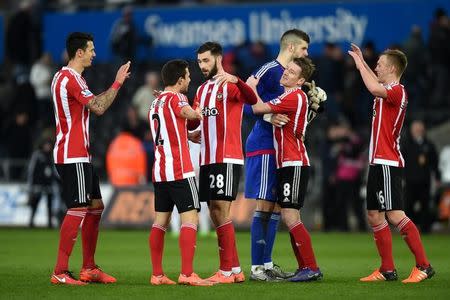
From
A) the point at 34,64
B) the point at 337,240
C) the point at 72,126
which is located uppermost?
the point at 34,64

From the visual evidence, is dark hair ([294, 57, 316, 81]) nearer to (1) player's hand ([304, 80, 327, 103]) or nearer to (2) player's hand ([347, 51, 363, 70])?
(1) player's hand ([304, 80, 327, 103])

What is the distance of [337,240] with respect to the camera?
21750 mm

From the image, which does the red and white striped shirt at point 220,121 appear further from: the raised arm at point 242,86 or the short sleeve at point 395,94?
the short sleeve at point 395,94

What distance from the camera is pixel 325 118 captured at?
87.5 ft

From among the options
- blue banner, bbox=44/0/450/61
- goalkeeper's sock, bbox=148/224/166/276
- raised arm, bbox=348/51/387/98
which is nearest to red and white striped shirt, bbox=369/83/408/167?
raised arm, bbox=348/51/387/98

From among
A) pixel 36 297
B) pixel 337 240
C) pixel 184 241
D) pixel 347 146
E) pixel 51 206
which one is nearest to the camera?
pixel 36 297

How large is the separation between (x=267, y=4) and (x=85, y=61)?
48.0 ft

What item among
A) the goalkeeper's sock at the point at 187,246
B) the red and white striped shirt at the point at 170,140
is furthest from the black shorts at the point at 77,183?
Answer: the goalkeeper's sock at the point at 187,246

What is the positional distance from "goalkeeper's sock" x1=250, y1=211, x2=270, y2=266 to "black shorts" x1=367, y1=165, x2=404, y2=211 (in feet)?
4.03

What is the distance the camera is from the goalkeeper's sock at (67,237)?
12820 mm

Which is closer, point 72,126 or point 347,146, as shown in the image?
point 72,126

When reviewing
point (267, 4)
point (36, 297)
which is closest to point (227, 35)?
point (267, 4)

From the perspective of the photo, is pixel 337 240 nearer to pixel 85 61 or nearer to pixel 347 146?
pixel 347 146

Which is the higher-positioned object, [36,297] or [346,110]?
[346,110]
